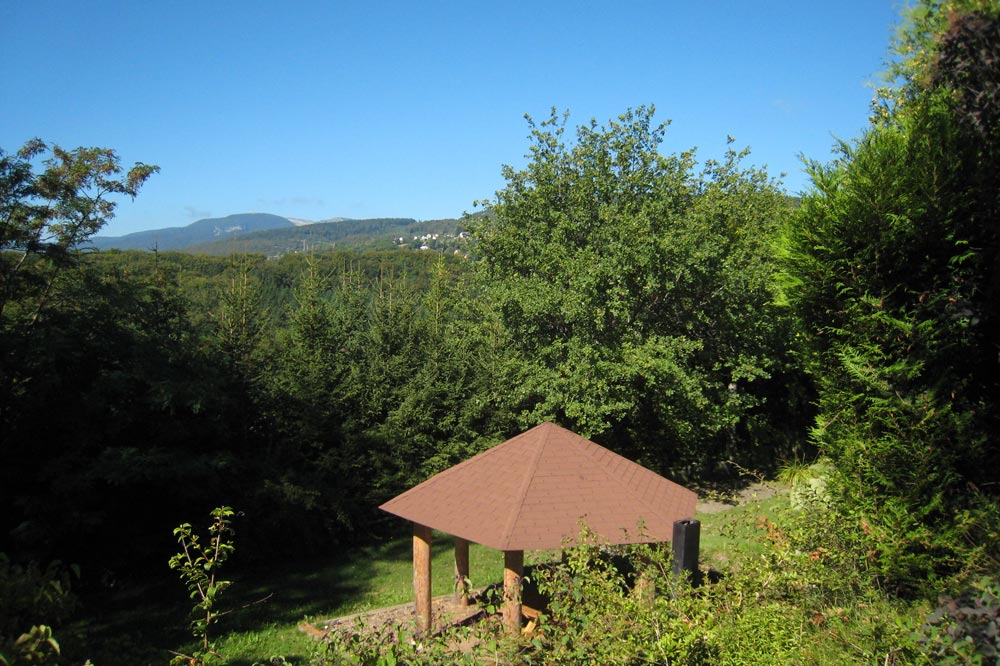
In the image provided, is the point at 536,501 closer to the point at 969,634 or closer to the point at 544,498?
the point at 544,498

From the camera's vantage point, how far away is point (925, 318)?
20.5ft

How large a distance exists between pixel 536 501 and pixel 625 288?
775 cm

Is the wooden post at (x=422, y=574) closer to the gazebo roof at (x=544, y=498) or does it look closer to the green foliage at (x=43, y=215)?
the gazebo roof at (x=544, y=498)

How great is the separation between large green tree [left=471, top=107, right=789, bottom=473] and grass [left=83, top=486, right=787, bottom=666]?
336 cm

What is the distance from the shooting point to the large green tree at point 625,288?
14.3 metres

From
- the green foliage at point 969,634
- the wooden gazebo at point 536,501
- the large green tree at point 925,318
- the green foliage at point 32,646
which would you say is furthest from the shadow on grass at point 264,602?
the green foliage at point 969,634

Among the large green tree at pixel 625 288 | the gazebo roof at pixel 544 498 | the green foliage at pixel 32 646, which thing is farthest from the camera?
the large green tree at pixel 625 288

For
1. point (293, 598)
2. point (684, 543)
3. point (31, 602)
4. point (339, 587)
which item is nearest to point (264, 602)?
point (293, 598)

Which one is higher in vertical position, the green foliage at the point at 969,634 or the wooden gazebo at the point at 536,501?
the green foliage at the point at 969,634

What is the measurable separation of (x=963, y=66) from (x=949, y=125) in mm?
822

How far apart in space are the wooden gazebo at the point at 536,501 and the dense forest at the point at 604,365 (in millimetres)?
2039

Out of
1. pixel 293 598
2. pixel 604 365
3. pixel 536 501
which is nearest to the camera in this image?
pixel 536 501

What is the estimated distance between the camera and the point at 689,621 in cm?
391

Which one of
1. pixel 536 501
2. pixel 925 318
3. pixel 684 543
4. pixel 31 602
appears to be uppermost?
pixel 925 318
